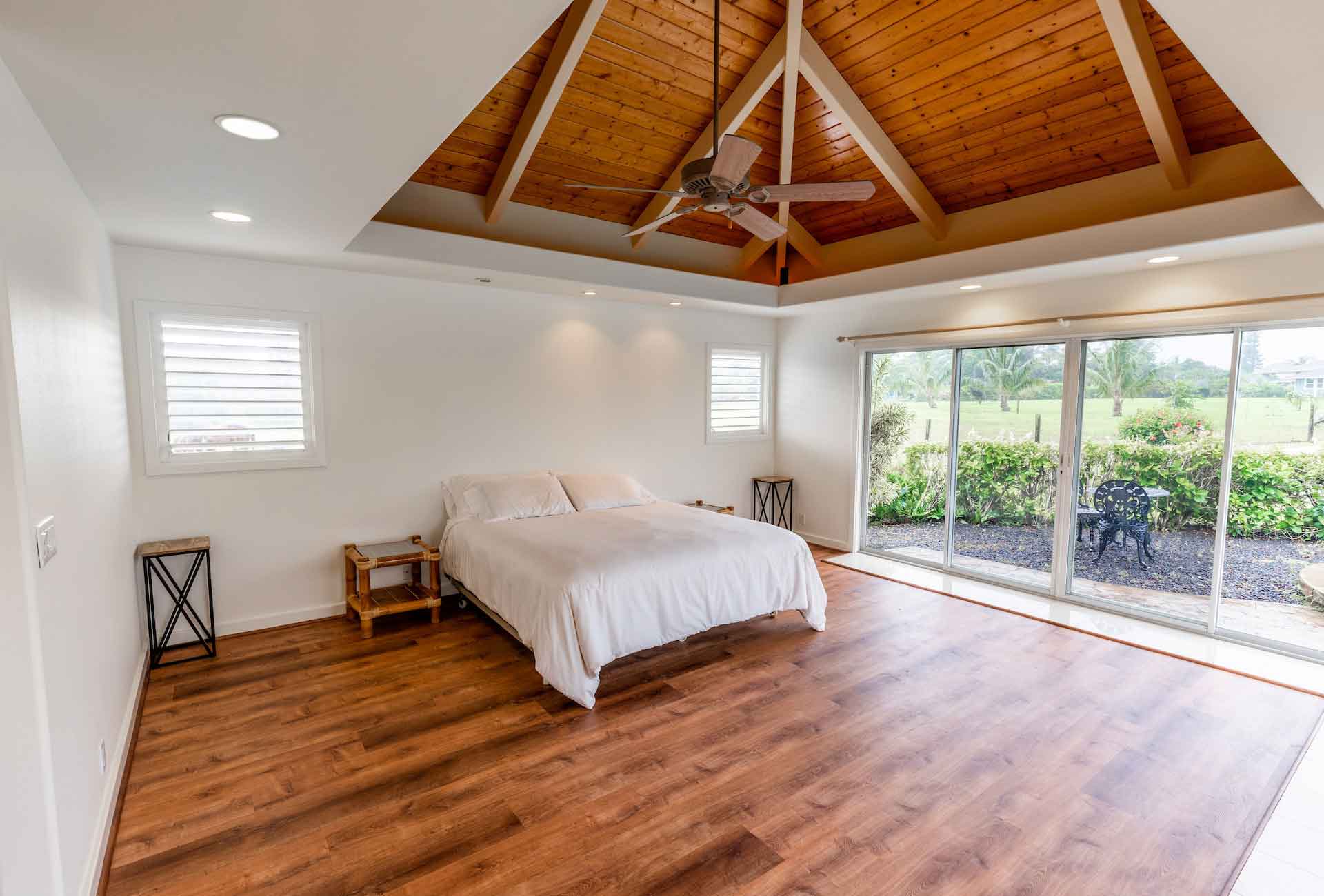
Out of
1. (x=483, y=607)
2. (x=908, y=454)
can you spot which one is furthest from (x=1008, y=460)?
(x=483, y=607)

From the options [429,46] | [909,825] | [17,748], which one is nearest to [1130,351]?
[909,825]

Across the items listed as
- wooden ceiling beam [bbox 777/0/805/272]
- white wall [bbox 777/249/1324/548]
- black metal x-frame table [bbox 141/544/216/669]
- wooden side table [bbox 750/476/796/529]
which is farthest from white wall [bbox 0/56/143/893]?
wooden side table [bbox 750/476/796/529]

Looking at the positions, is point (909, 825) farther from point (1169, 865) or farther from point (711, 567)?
point (711, 567)

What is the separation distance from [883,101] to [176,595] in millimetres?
5274

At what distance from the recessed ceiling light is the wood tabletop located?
256 centimetres

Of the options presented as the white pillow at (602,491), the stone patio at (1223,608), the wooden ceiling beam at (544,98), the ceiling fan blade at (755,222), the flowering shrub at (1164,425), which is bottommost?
the stone patio at (1223,608)

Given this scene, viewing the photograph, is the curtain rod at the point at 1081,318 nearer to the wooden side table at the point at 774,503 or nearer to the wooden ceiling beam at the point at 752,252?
the wooden ceiling beam at the point at 752,252

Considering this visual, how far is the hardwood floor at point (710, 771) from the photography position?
204 cm

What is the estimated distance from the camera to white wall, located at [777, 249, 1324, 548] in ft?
12.0

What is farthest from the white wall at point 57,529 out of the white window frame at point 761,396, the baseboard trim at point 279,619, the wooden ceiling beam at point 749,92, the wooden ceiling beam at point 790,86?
the white window frame at point 761,396

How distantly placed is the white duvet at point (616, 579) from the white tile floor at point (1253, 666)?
4.92ft

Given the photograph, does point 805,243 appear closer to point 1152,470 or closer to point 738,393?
point 738,393

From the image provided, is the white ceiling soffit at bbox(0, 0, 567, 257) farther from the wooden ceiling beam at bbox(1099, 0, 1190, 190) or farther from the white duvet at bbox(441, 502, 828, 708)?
the wooden ceiling beam at bbox(1099, 0, 1190, 190)

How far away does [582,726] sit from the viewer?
2.91 metres
